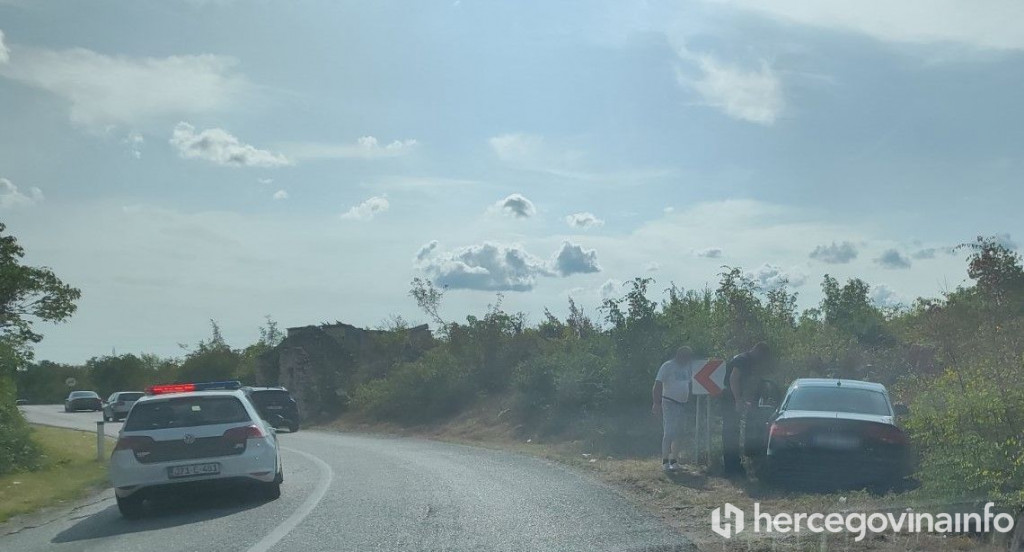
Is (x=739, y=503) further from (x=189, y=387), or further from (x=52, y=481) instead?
(x=52, y=481)

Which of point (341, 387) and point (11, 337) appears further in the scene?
point (341, 387)

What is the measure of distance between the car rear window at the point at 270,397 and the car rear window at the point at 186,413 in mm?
22713

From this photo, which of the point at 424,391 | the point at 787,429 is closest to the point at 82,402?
the point at 424,391

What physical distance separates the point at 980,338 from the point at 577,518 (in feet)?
33.4

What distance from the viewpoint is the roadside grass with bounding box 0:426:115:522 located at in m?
14.6

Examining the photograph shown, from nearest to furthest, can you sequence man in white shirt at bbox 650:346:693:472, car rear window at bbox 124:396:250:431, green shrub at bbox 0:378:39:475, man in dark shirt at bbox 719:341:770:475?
car rear window at bbox 124:396:250:431, man in dark shirt at bbox 719:341:770:475, man in white shirt at bbox 650:346:693:472, green shrub at bbox 0:378:39:475

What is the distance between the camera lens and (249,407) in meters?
13.3

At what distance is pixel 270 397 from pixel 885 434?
88.5 feet

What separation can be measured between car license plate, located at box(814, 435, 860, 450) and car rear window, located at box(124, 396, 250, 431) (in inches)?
291

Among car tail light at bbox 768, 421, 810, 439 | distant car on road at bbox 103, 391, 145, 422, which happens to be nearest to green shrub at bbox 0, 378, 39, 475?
car tail light at bbox 768, 421, 810, 439

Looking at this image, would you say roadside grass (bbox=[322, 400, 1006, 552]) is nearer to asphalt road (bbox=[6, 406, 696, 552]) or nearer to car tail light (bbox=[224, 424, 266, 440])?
asphalt road (bbox=[6, 406, 696, 552])

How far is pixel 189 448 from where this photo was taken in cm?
1224

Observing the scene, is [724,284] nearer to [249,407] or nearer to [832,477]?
[832,477]

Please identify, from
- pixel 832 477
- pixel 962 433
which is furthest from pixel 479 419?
pixel 962 433
